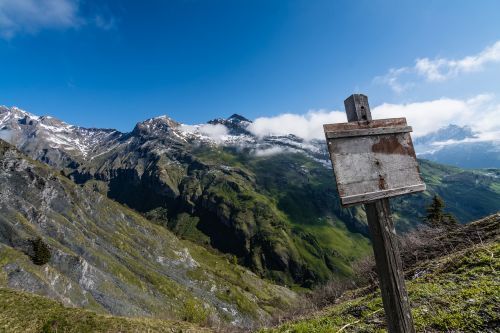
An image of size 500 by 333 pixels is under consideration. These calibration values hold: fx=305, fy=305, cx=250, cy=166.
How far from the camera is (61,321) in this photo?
22.7 m

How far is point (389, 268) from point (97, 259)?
4130 inches

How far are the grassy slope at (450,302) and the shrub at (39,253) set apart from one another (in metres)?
74.7

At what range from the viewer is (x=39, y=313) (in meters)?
24.0

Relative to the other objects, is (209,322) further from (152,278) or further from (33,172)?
(33,172)

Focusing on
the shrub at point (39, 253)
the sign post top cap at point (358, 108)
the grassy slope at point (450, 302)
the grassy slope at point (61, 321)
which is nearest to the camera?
the sign post top cap at point (358, 108)

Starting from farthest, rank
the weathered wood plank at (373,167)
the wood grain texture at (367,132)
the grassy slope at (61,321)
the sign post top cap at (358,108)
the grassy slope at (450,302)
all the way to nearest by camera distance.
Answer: the grassy slope at (61,321), the grassy slope at (450,302), the sign post top cap at (358,108), the wood grain texture at (367,132), the weathered wood plank at (373,167)

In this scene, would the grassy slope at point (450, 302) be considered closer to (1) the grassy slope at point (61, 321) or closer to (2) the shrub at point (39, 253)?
Answer: (1) the grassy slope at point (61, 321)

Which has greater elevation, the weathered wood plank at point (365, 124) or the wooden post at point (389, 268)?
the weathered wood plank at point (365, 124)

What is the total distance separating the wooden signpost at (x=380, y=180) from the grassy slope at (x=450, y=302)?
15.6 feet

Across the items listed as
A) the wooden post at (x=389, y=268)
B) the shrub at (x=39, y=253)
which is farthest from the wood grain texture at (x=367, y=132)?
the shrub at (x=39, y=253)

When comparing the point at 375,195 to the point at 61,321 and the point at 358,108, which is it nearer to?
the point at 358,108

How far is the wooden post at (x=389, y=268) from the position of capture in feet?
19.6

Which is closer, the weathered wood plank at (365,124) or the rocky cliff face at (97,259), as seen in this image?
the weathered wood plank at (365,124)

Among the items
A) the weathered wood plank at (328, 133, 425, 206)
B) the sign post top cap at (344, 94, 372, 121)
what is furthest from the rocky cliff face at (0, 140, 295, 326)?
the sign post top cap at (344, 94, 372, 121)
